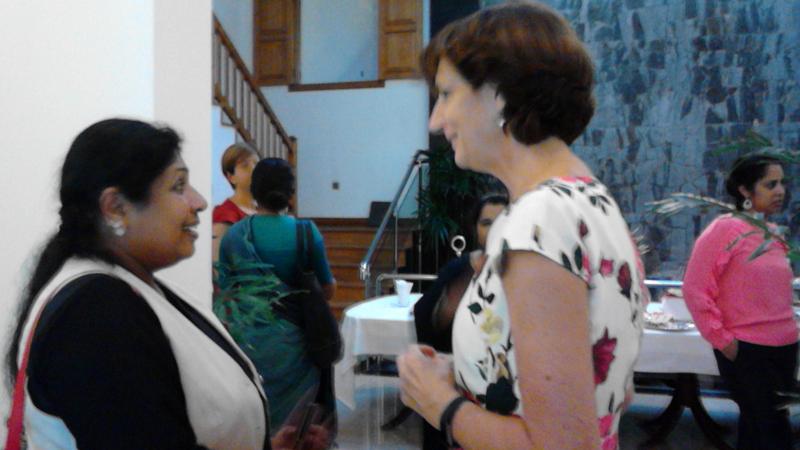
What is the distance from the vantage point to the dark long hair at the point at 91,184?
125 cm

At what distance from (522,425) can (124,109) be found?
2052 mm

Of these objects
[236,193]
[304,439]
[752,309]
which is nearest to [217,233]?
[236,193]

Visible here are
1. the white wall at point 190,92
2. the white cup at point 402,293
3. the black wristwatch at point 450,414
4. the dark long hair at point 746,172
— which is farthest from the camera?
the white cup at point 402,293

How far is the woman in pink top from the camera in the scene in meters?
2.96

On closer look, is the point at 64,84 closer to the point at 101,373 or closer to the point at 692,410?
the point at 101,373

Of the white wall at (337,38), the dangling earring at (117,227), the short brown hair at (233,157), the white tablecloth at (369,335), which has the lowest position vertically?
the white tablecloth at (369,335)

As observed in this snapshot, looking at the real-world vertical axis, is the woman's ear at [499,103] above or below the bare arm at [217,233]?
above

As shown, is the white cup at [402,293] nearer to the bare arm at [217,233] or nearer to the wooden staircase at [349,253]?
the bare arm at [217,233]

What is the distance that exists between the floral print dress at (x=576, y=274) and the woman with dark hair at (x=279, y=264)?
1.95 meters

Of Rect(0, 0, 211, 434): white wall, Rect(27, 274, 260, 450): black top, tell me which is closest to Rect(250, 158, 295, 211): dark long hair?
Rect(0, 0, 211, 434): white wall

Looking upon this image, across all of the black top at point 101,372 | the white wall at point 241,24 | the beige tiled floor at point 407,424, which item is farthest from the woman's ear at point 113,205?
the white wall at point 241,24

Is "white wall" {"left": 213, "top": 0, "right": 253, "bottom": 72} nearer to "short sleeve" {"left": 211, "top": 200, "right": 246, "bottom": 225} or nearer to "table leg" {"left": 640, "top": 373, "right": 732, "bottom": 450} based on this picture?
"short sleeve" {"left": 211, "top": 200, "right": 246, "bottom": 225}

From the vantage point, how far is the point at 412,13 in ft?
31.9

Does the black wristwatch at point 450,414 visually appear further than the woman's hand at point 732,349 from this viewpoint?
No
